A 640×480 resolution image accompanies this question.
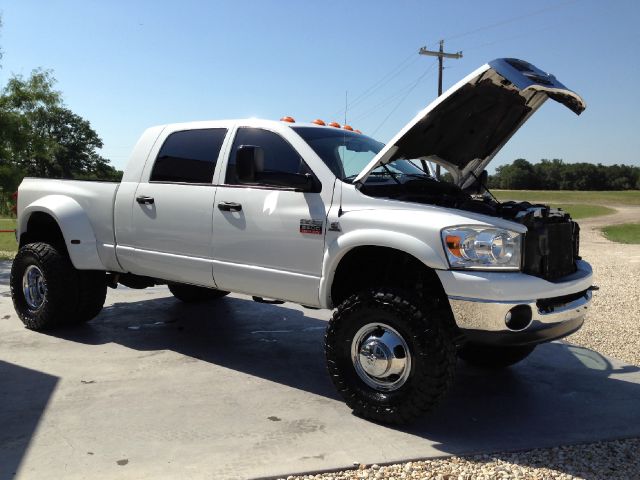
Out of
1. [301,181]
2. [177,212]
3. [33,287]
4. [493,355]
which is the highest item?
[301,181]

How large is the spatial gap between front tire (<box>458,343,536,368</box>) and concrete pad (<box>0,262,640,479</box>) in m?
0.10

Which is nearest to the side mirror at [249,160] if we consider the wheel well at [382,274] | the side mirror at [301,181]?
the side mirror at [301,181]

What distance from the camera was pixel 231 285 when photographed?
15.0 feet

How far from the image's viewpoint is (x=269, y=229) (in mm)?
4258

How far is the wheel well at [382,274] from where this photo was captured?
3799 millimetres

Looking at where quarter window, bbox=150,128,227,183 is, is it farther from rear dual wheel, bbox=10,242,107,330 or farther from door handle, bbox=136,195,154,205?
rear dual wheel, bbox=10,242,107,330

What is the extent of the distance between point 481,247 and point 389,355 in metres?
0.87

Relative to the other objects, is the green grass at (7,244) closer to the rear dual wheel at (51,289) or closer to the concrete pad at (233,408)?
the rear dual wheel at (51,289)

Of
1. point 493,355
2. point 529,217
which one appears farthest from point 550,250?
point 493,355

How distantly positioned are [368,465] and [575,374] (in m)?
2.45

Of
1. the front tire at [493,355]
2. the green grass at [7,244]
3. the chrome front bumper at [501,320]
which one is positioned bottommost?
the green grass at [7,244]

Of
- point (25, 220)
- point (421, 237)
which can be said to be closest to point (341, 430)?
point (421, 237)

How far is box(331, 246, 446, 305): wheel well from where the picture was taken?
3799mm

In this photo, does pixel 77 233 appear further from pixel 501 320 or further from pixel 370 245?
pixel 501 320
